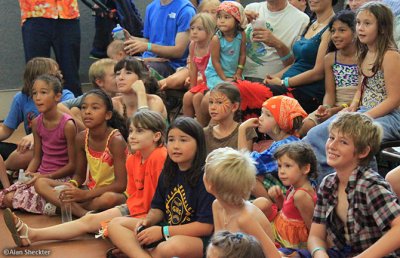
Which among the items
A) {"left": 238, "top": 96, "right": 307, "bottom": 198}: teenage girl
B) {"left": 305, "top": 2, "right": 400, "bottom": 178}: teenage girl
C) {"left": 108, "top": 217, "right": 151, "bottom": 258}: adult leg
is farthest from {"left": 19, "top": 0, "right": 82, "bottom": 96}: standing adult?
{"left": 305, "top": 2, "right": 400, "bottom": 178}: teenage girl

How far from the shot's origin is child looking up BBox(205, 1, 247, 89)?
480 cm

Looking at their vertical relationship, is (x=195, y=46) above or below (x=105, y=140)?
above

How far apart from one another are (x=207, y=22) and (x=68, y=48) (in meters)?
1.61

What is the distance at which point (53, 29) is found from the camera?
6094mm

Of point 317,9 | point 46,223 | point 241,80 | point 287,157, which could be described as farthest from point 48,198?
point 317,9

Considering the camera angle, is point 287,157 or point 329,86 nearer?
point 287,157

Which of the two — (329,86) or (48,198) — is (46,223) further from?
(329,86)

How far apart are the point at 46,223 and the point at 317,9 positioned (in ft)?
6.64

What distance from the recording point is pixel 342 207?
2.99m

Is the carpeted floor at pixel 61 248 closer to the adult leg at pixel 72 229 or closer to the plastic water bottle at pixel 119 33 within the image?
the adult leg at pixel 72 229

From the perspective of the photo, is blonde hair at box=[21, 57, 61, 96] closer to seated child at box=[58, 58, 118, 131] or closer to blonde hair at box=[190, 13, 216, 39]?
seated child at box=[58, 58, 118, 131]

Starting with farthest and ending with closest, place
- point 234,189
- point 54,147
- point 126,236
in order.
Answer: point 54,147 → point 126,236 → point 234,189

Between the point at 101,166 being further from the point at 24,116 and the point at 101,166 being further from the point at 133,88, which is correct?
the point at 24,116

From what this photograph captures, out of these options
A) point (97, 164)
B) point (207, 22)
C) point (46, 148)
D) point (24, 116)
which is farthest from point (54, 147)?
point (207, 22)
